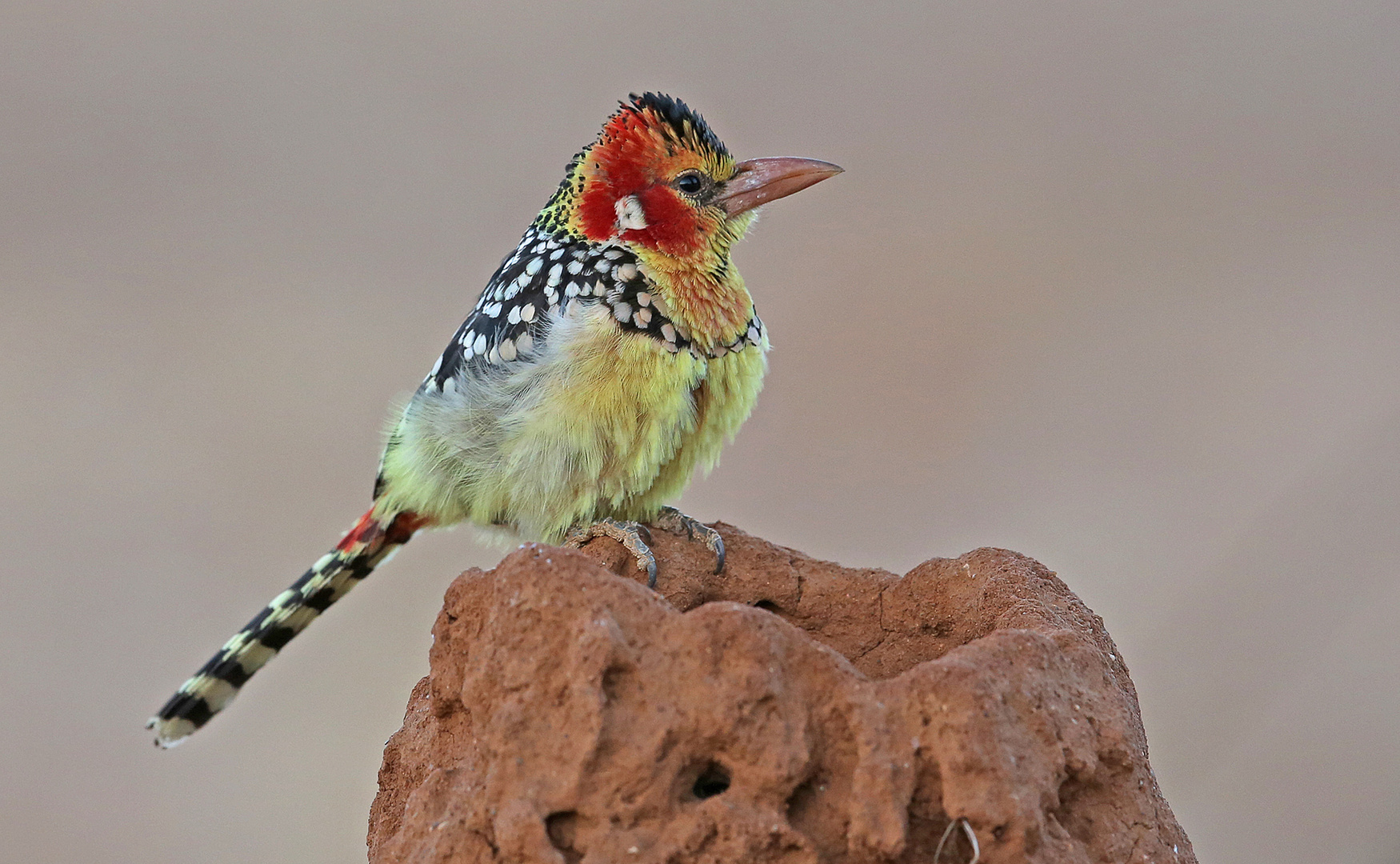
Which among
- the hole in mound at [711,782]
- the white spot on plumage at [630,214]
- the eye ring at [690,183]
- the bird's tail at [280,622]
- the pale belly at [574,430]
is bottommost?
the hole in mound at [711,782]

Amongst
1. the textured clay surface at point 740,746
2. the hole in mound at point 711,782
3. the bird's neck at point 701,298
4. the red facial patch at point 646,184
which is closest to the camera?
the textured clay surface at point 740,746

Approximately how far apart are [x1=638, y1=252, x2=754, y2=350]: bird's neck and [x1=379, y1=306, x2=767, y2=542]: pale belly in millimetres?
81

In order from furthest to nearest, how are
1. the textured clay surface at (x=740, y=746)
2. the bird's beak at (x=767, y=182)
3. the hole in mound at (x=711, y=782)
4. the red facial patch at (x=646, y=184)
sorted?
the bird's beak at (x=767, y=182) < the red facial patch at (x=646, y=184) < the hole in mound at (x=711, y=782) < the textured clay surface at (x=740, y=746)

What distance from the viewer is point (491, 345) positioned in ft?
11.7

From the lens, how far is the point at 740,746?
6.66 feet

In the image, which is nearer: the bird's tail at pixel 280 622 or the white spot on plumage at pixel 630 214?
the white spot on plumage at pixel 630 214

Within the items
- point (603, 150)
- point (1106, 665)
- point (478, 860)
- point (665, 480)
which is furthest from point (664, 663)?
point (603, 150)

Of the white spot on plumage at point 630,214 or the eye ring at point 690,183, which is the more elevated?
the eye ring at point 690,183

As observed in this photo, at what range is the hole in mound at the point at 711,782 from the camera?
2.13m

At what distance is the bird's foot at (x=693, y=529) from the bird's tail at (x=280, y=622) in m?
0.85

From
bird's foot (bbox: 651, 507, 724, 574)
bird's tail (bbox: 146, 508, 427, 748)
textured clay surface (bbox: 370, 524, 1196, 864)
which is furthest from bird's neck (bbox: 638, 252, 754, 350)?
textured clay surface (bbox: 370, 524, 1196, 864)

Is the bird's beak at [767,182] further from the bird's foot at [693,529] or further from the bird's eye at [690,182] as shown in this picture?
the bird's foot at [693,529]

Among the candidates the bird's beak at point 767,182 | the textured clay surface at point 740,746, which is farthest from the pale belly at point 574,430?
the textured clay surface at point 740,746

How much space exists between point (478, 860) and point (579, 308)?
1718 millimetres
